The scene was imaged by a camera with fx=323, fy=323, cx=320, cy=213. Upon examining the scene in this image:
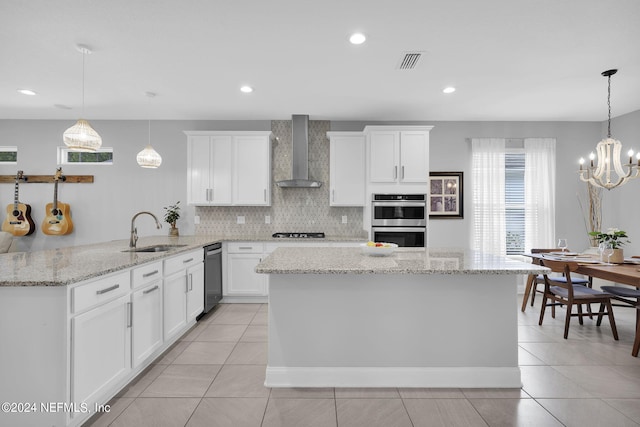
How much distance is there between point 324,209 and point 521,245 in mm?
3147

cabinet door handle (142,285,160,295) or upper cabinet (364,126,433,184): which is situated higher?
upper cabinet (364,126,433,184)

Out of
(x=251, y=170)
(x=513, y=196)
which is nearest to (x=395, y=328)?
(x=251, y=170)

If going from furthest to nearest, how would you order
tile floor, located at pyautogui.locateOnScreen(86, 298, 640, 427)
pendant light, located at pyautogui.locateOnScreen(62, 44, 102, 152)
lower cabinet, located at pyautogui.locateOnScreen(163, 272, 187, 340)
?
lower cabinet, located at pyautogui.locateOnScreen(163, 272, 187, 340), pendant light, located at pyautogui.locateOnScreen(62, 44, 102, 152), tile floor, located at pyautogui.locateOnScreen(86, 298, 640, 427)

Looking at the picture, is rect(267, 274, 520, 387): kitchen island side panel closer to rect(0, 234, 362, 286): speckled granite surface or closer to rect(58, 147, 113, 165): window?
rect(0, 234, 362, 286): speckled granite surface

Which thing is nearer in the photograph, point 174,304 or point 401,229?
point 174,304

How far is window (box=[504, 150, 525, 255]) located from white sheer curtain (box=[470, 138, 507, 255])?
121 mm

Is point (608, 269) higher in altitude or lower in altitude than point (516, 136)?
lower

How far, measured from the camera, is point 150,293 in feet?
8.49

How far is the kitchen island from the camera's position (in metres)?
2.31

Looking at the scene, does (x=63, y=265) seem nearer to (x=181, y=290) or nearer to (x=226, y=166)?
(x=181, y=290)

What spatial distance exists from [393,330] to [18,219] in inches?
220

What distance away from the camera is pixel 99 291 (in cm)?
197

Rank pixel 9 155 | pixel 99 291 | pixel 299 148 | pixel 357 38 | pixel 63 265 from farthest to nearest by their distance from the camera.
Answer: pixel 9 155 < pixel 299 148 < pixel 357 38 < pixel 63 265 < pixel 99 291

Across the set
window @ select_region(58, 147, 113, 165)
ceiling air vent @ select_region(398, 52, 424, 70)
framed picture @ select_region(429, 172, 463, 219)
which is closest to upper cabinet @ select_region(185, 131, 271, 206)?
window @ select_region(58, 147, 113, 165)
